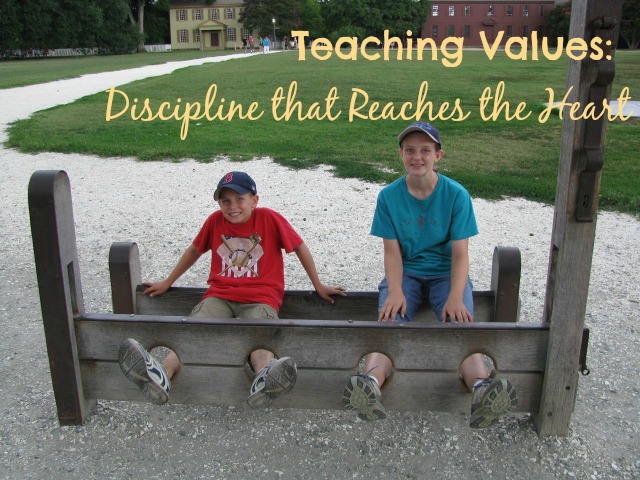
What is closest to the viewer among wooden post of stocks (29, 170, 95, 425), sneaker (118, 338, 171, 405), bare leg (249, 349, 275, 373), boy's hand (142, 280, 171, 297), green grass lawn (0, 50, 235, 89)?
sneaker (118, 338, 171, 405)

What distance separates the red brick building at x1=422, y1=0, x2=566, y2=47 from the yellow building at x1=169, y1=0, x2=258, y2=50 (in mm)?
23574

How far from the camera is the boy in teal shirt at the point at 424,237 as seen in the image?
115 inches

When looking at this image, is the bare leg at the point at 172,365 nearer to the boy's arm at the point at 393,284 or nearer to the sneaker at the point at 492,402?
the boy's arm at the point at 393,284

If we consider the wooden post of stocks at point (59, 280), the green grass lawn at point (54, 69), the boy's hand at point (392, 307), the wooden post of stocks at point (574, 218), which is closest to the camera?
the wooden post of stocks at point (574, 218)

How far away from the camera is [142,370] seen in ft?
8.20

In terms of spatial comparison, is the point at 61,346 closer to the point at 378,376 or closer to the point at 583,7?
the point at 378,376

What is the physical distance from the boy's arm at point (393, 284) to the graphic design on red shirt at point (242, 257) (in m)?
0.65

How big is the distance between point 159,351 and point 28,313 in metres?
1.12

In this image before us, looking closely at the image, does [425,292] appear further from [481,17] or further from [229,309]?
[481,17]

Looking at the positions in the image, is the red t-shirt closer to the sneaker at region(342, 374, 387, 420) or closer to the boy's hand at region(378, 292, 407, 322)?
the boy's hand at region(378, 292, 407, 322)

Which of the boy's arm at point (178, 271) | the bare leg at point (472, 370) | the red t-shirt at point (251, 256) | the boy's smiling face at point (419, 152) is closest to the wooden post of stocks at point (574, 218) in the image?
the bare leg at point (472, 370)

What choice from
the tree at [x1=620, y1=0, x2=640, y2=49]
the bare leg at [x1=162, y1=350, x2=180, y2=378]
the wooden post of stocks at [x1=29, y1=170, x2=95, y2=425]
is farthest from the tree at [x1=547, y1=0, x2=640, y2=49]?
the wooden post of stocks at [x1=29, y1=170, x2=95, y2=425]

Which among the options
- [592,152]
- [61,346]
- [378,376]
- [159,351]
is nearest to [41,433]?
[61,346]

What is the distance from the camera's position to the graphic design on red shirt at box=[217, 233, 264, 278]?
3250mm
